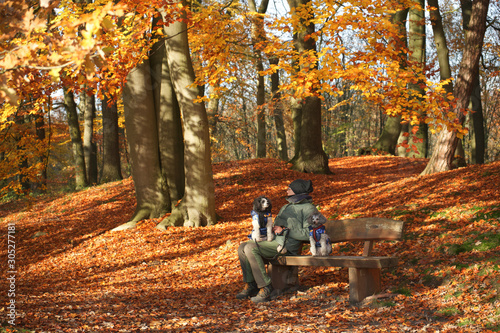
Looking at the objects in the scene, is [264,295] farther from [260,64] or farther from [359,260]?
[260,64]

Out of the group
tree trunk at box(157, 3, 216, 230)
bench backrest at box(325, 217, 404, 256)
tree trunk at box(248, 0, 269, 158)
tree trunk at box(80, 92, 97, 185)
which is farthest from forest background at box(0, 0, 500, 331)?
tree trunk at box(248, 0, 269, 158)

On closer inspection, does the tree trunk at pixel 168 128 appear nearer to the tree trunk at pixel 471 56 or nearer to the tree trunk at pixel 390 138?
the tree trunk at pixel 471 56

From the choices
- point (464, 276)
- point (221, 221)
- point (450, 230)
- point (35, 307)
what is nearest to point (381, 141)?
point (221, 221)

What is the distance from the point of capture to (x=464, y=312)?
4.40m

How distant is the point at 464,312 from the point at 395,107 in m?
5.12

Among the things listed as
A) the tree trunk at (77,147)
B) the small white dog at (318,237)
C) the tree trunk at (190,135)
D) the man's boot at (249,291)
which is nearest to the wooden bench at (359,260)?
the small white dog at (318,237)

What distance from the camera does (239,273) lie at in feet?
23.6

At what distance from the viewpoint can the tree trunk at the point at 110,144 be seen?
1809 cm

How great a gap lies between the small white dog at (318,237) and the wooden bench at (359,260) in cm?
13

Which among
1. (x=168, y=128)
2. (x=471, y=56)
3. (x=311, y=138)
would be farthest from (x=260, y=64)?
(x=471, y=56)

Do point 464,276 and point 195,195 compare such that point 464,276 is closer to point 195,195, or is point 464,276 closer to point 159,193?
point 195,195

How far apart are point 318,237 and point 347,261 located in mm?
578

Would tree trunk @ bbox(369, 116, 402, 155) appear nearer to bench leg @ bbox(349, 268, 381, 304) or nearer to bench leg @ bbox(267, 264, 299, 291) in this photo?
bench leg @ bbox(267, 264, 299, 291)

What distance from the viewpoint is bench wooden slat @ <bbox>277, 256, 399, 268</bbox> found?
4793 millimetres
